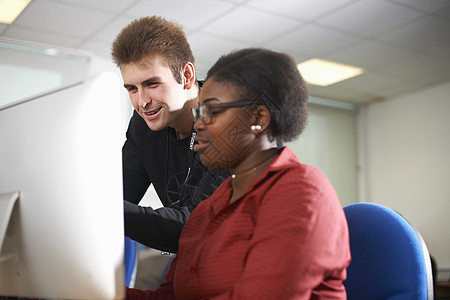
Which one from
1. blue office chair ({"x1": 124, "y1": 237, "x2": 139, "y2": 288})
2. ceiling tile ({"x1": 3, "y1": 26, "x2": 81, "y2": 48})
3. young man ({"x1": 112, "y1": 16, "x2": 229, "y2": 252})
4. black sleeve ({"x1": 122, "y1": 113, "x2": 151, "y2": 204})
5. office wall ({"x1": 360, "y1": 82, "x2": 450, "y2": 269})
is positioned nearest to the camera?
young man ({"x1": 112, "y1": 16, "x2": 229, "y2": 252})

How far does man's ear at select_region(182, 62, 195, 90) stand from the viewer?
148 cm

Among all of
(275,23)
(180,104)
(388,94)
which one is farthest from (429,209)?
(180,104)

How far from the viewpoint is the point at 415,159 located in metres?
6.23

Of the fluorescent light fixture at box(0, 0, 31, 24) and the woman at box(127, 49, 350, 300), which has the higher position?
the fluorescent light fixture at box(0, 0, 31, 24)

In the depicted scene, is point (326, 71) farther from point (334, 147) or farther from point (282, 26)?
point (334, 147)

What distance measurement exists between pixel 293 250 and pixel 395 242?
0.36 meters

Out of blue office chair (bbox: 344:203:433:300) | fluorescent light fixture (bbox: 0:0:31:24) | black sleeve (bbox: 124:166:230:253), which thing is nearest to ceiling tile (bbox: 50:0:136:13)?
fluorescent light fixture (bbox: 0:0:31:24)

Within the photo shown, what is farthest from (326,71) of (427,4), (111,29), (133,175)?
(133,175)

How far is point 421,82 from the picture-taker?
5.79 m

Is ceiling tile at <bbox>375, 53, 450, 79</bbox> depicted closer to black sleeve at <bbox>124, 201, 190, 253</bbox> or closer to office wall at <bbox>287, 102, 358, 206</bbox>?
office wall at <bbox>287, 102, 358, 206</bbox>

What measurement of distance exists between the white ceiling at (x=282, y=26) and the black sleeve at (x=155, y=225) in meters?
2.73

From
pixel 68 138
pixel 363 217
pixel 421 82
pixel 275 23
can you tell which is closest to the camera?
pixel 68 138

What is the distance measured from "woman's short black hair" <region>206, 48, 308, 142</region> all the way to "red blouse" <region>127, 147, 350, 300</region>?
8 centimetres

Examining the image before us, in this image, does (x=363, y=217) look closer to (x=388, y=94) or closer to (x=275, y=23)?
(x=275, y=23)
